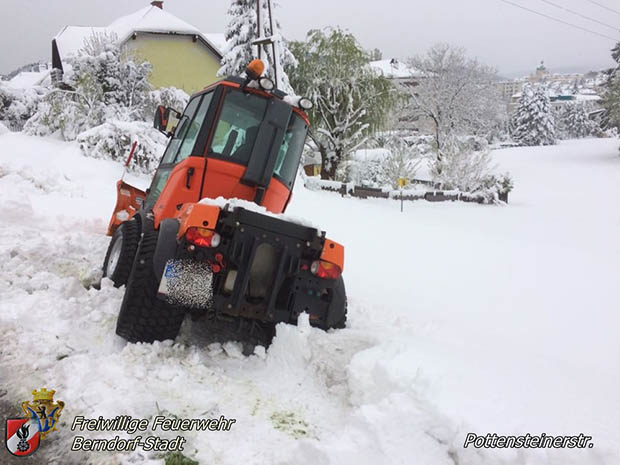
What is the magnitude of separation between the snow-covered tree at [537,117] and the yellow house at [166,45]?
140ft

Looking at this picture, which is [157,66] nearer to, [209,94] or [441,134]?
[441,134]

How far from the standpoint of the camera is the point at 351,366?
3346 mm

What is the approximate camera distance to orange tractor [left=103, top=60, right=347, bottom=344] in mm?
3312

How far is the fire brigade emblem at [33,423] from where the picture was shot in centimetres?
Result: 235

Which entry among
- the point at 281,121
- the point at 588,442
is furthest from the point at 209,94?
the point at 588,442

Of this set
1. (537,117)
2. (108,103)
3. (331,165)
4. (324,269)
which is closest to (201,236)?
(324,269)

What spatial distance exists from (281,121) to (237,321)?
→ 71.1 inches

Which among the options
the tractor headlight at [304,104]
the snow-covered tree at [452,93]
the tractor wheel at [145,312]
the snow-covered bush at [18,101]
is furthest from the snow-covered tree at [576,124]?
the tractor wheel at [145,312]

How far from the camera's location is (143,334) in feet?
11.2

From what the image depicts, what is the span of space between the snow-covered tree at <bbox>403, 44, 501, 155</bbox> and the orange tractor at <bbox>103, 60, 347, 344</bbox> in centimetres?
3263

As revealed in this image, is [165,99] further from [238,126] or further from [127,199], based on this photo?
[238,126]

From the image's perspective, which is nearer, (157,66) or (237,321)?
(237,321)

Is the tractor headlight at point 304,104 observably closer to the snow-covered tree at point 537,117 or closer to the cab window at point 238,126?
the cab window at point 238,126

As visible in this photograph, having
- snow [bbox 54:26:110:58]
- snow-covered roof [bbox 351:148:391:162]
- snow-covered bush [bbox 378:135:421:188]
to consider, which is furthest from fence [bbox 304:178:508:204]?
snow [bbox 54:26:110:58]
